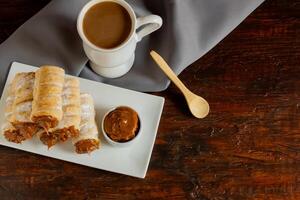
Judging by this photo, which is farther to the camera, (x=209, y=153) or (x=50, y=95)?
(x=209, y=153)

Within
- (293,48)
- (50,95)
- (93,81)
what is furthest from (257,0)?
(50,95)

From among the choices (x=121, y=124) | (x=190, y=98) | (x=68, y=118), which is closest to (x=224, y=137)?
(x=190, y=98)

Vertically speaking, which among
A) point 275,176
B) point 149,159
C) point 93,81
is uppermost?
point 93,81

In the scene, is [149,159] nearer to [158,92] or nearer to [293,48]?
[158,92]

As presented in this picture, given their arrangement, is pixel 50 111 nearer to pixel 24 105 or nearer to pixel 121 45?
pixel 24 105

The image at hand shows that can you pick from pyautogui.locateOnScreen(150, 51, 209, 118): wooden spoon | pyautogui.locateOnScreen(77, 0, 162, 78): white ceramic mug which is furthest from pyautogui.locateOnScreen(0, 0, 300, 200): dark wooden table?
pyautogui.locateOnScreen(77, 0, 162, 78): white ceramic mug

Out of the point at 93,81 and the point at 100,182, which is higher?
the point at 93,81

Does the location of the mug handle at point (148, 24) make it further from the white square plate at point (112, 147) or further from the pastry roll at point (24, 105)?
the pastry roll at point (24, 105)

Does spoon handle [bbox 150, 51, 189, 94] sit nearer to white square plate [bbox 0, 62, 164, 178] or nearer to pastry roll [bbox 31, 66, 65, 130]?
white square plate [bbox 0, 62, 164, 178]
